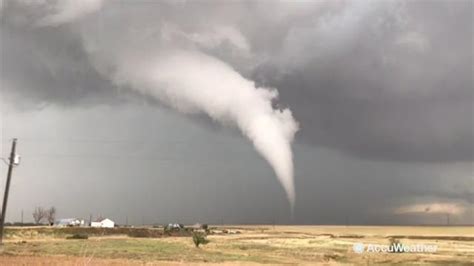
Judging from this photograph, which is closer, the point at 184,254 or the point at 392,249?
the point at 184,254

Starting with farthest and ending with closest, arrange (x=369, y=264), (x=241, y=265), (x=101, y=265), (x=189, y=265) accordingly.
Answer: (x=369, y=264) → (x=241, y=265) → (x=189, y=265) → (x=101, y=265)

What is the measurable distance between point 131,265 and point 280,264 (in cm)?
1827

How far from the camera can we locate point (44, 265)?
28.5 meters

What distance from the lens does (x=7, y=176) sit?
5394cm

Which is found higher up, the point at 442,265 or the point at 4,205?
the point at 4,205

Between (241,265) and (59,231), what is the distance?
319 ft

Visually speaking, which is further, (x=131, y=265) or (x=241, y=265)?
(x=241, y=265)

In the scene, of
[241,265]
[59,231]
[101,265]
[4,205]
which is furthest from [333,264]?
[59,231]

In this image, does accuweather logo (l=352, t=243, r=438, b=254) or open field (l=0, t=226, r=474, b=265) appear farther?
accuweather logo (l=352, t=243, r=438, b=254)

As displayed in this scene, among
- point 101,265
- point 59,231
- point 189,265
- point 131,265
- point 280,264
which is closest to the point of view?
point 101,265

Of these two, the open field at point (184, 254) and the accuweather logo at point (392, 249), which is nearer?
the open field at point (184, 254)

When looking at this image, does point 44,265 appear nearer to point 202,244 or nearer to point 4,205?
point 4,205

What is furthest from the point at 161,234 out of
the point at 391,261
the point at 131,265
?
the point at 131,265

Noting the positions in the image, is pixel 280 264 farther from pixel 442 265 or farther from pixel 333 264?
pixel 442 265
